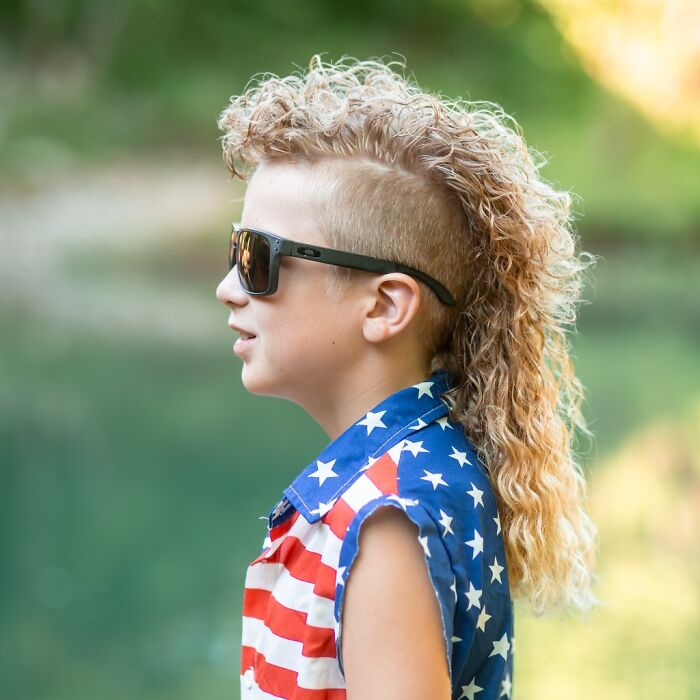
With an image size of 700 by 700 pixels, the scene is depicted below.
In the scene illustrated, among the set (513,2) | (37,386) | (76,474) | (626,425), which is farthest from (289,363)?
(513,2)

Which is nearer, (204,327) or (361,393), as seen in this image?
(361,393)

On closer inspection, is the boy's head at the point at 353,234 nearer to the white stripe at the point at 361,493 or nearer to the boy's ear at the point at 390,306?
the boy's ear at the point at 390,306

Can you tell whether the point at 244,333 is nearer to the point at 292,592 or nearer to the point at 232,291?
the point at 232,291

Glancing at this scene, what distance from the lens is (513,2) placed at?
12.6 metres

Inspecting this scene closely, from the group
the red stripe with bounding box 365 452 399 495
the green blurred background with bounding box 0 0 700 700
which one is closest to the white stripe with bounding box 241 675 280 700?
the red stripe with bounding box 365 452 399 495

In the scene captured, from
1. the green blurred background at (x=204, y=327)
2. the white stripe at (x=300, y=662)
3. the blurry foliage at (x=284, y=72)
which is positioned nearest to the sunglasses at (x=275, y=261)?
the white stripe at (x=300, y=662)

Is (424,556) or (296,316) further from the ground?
(296,316)

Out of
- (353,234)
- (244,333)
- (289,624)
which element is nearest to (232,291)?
(244,333)

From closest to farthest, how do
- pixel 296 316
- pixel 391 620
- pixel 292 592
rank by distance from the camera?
pixel 391 620 → pixel 292 592 → pixel 296 316

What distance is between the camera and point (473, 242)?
45.0 inches

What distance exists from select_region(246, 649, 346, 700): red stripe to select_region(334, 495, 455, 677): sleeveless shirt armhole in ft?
0.19

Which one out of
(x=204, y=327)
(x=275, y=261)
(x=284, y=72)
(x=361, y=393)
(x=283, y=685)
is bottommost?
(x=283, y=685)

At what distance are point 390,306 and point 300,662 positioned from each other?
0.36 meters

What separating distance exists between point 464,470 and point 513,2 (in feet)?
40.7
